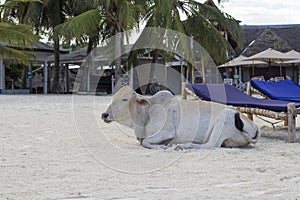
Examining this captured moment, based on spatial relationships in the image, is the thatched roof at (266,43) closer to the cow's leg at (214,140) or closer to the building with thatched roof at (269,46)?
the building with thatched roof at (269,46)

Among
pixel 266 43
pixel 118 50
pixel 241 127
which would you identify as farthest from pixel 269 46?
pixel 241 127

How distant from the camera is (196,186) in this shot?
2975mm

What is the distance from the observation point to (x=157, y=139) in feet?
15.2

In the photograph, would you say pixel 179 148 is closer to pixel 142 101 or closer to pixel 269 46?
pixel 142 101

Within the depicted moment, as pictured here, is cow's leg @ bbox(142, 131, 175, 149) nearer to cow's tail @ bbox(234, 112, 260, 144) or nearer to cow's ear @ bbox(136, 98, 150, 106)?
cow's ear @ bbox(136, 98, 150, 106)

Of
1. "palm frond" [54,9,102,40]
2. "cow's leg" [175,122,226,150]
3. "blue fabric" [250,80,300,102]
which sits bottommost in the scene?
"cow's leg" [175,122,226,150]

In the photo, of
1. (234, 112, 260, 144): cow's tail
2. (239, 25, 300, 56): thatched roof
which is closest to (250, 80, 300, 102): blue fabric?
(234, 112, 260, 144): cow's tail

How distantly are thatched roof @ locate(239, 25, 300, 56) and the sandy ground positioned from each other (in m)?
19.1

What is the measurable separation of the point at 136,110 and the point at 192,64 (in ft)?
43.2

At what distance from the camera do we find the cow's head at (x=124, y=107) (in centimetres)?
470

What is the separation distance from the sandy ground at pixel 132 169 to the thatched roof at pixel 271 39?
19.1 metres

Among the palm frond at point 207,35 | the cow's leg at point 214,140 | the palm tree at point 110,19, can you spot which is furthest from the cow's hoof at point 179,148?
the palm frond at point 207,35

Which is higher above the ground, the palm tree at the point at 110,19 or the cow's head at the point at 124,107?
the palm tree at the point at 110,19

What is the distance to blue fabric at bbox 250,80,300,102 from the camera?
6.73m
